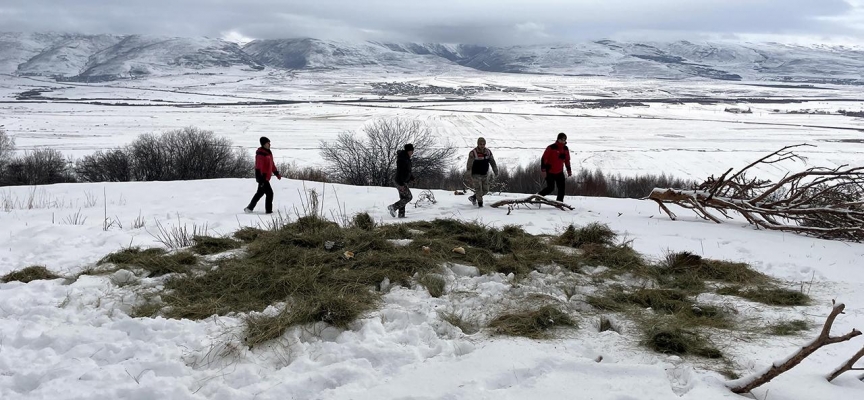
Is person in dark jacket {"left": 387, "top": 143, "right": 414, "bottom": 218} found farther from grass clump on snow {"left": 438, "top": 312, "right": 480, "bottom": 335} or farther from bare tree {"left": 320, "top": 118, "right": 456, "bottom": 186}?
bare tree {"left": 320, "top": 118, "right": 456, "bottom": 186}

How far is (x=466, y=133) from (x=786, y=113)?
6565 centimetres

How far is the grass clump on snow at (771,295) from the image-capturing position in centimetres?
500

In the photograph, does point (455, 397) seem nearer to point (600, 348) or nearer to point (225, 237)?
point (600, 348)

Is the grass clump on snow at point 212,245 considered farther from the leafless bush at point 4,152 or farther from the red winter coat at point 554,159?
the leafless bush at point 4,152

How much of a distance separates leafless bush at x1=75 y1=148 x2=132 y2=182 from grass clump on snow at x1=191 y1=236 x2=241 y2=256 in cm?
3953

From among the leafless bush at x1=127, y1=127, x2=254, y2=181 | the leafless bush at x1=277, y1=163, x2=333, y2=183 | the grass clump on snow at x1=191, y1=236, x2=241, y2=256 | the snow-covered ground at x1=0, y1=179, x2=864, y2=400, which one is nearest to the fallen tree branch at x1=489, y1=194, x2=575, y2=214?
the snow-covered ground at x1=0, y1=179, x2=864, y2=400

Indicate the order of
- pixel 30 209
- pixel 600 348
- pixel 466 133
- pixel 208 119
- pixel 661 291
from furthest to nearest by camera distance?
pixel 208 119
pixel 466 133
pixel 30 209
pixel 661 291
pixel 600 348

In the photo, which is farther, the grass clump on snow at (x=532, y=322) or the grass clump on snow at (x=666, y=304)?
the grass clump on snow at (x=666, y=304)

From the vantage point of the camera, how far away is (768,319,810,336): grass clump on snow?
4277mm

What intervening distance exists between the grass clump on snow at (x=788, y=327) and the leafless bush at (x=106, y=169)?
44.9 metres

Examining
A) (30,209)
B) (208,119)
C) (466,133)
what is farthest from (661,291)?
(208,119)

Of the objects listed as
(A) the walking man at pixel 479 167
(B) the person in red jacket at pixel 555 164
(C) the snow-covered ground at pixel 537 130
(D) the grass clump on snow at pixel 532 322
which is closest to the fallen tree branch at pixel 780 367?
(D) the grass clump on snow at pixel 532 322

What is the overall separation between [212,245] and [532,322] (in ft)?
14.4

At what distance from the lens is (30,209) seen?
1087 centimetres
